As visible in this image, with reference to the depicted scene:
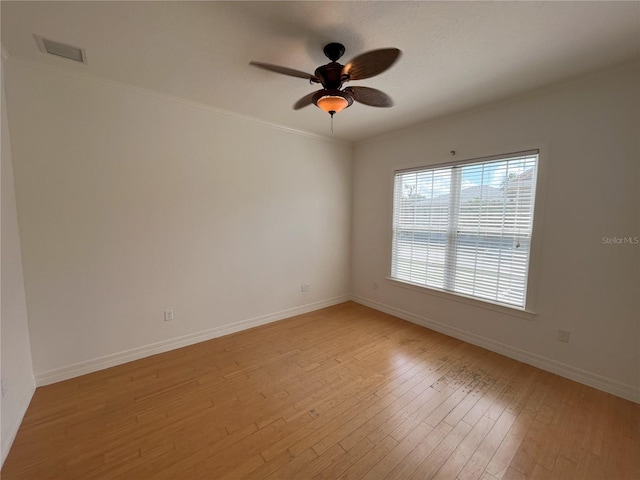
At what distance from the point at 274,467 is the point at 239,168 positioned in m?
2.79

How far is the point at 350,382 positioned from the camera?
7.58ft

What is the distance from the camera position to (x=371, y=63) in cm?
158

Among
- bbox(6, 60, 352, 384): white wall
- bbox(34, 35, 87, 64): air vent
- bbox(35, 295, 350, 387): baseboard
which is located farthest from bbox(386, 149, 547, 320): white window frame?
bbox(34, 35, 87, 64): air vent

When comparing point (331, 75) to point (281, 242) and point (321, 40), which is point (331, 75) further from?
point (281, 242)

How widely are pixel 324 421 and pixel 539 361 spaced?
2182mm

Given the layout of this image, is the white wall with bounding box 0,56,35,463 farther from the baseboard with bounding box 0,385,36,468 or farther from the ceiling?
the ceiling

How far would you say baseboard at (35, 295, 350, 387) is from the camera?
2.28m

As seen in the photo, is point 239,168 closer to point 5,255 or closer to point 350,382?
point 5,255

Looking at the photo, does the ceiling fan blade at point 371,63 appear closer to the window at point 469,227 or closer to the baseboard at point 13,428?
the window at point 469,227

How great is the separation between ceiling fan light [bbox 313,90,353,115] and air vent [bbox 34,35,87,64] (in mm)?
1740

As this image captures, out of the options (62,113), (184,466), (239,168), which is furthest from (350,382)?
(62,113)

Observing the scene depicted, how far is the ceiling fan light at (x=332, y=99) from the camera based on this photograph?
1786 mm

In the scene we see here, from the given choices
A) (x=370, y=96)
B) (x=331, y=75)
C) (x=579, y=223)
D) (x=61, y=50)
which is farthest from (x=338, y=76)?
(x=579, y=223)

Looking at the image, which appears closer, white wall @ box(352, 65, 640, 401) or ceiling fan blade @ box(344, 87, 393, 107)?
ceiling fan blade @ box(344, 87, 393, 107)
